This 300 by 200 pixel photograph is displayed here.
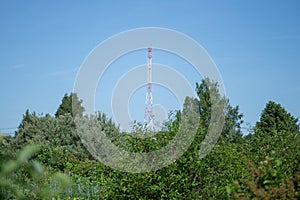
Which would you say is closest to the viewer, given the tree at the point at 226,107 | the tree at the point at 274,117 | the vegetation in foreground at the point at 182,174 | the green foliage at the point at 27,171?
the green foliage at the point at 27,171

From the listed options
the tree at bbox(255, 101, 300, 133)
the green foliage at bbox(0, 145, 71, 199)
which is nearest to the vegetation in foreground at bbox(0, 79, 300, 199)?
the green foliage at bbox(0, 145, 71, 199)

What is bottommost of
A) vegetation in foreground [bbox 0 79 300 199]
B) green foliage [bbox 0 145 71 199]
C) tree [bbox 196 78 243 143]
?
green foliage [bbox 0 145 71 199]

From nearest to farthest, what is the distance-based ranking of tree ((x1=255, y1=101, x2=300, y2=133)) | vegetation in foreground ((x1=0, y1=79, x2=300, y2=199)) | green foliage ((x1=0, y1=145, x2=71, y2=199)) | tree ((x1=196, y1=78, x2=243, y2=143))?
green foliage ((x1=0, y1=145, x2=71, y2=199))
vegetation in foreground ((x1=0, y1=79, x2=300, y2=199))
tree ((x1=196, y1=78, x2=243, y2=143))
tree ((x1=255, y1=101, x2=300, y2=133))

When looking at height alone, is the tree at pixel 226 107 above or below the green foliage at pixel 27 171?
above

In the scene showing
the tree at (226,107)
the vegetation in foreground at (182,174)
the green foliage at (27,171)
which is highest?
the tree at (226,107)

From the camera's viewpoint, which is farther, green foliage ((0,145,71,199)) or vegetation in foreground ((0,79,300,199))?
vegetation in foreground ((0,79,300,199))

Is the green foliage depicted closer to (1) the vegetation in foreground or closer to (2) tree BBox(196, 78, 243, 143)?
(1) the vegetation in foreground

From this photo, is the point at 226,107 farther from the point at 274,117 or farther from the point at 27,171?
the point at 27,171

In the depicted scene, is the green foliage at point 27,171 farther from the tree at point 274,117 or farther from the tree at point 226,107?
the tree at point 274,117

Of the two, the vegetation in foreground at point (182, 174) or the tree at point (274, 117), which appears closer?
the vegetation in foreground at point (182, 174)

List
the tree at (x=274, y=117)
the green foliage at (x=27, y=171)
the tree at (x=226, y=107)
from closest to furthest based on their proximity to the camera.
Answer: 1. the green foliage at (x=27, y=171)
2. the tree at (x=226, y=107)
3. the tree at (x=274, y=117)

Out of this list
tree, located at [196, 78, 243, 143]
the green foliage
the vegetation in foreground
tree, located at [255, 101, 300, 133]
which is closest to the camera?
the green foliage

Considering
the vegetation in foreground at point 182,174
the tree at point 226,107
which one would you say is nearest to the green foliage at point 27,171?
the vegetation in foreground at point 182,174

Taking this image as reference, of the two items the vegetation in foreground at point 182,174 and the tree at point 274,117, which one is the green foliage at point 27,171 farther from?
the tree at point 274,117
